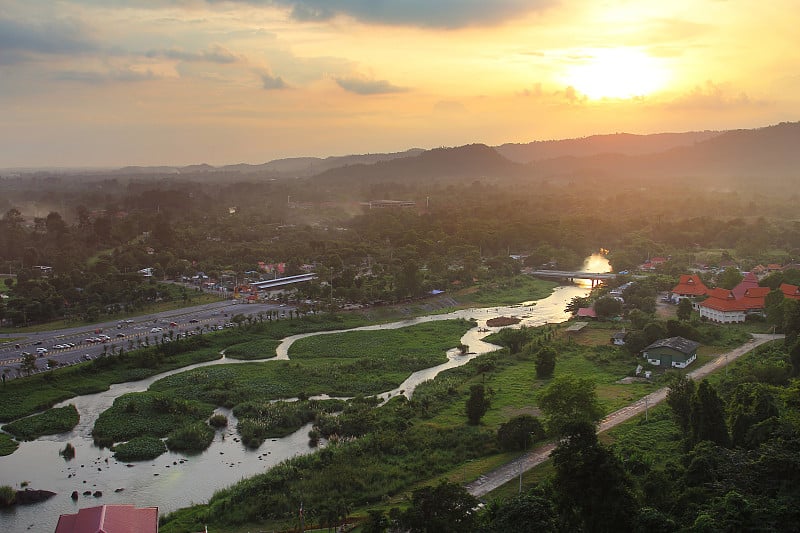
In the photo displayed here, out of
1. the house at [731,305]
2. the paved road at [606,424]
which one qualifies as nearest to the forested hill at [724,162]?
the house at [731,305]

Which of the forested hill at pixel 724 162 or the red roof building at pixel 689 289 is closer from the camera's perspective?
the red roof building at pixel 689 289

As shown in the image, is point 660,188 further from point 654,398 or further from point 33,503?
point 33,503

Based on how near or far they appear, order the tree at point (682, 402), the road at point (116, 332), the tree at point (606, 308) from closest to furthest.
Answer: the tree at point (682, 402)
the road at point (116, 332)
the tree at point (606, 308)

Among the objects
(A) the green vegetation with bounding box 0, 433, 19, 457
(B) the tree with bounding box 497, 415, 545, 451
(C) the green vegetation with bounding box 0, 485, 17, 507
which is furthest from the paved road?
(A) the green vegetation with bounding box 0, 433, 19, 457

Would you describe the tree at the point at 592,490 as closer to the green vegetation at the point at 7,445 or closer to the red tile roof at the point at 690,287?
the green vegetation at the point at 7,445

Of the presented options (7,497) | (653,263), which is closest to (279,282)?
(653,263)

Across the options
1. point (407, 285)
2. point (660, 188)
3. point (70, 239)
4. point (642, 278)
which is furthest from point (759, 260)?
point (660, 188)
